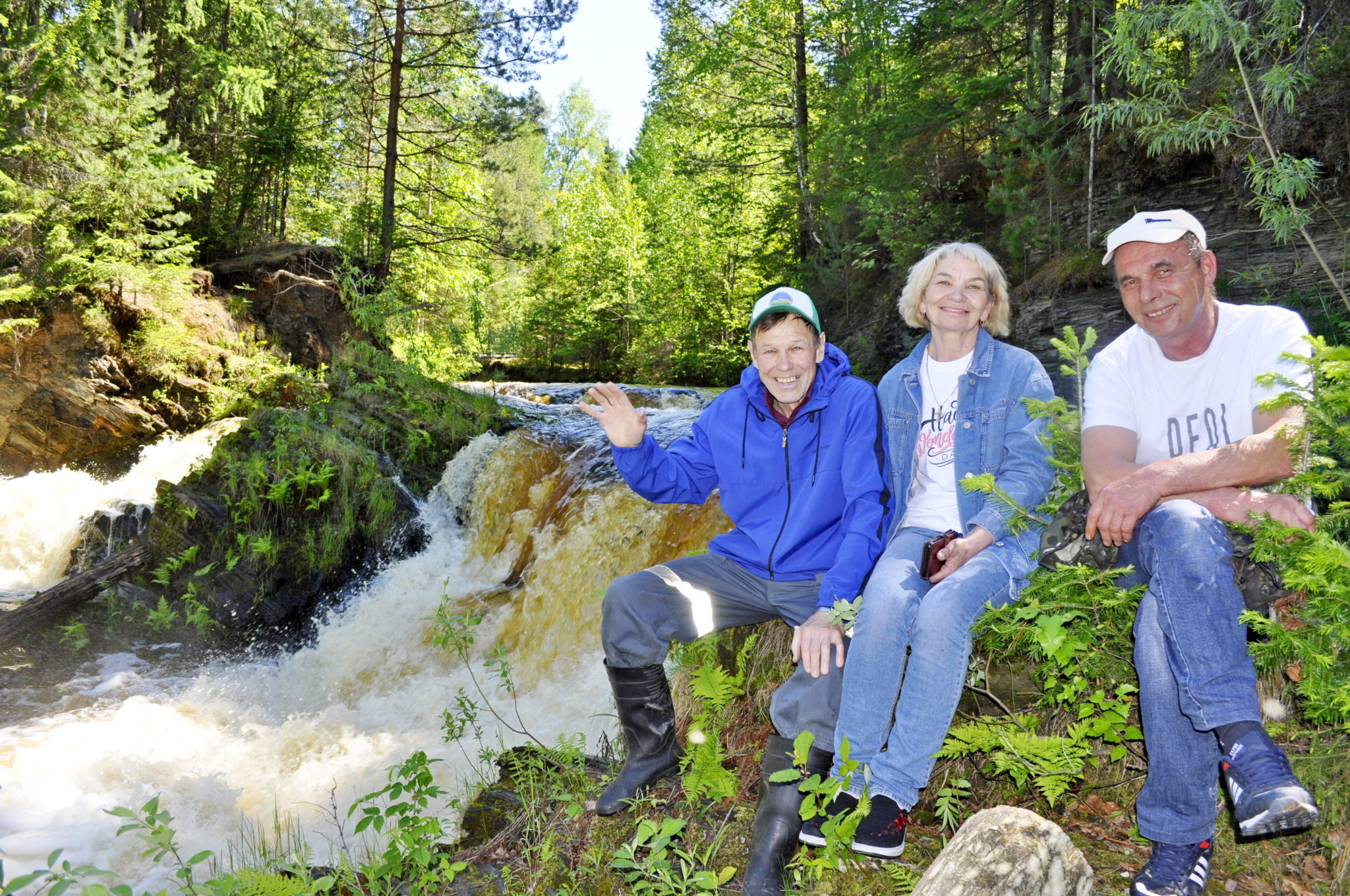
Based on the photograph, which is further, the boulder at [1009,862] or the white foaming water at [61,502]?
the white foaming water at [61,502]

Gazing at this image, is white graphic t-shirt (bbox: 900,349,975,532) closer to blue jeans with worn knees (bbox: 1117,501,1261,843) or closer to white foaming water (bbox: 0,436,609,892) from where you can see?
blue jeans with worn knees (bbox: 1117,501,1261,843)

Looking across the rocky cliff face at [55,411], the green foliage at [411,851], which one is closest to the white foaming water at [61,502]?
the rocky cliff face at [55,411]

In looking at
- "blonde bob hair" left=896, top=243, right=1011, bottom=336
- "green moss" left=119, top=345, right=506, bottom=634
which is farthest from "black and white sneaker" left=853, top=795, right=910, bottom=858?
"green moss" left=119, top=345, right=506, bottom=634

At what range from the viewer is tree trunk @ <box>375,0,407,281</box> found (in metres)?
14.0

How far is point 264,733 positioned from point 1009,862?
548 cm

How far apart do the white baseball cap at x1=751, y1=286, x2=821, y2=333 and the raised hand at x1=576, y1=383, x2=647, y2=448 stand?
0.63 meters

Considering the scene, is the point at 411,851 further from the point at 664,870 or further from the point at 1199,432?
the point at 1199,432

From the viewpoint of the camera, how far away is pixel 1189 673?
225 cm

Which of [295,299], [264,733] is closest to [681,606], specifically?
[264,733]

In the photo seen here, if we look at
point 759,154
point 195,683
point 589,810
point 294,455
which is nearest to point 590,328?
point 759,154

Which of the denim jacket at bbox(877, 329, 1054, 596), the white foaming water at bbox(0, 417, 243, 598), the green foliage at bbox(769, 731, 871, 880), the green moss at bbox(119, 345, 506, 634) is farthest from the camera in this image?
the white foaming water at bbox(0, 417, 243, 598)

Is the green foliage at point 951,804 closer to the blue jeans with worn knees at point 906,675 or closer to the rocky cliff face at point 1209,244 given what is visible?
the blue jeans with worn knees at point 906,675

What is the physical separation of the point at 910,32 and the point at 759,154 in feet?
27.2

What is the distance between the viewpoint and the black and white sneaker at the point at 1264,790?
1.97 metres
